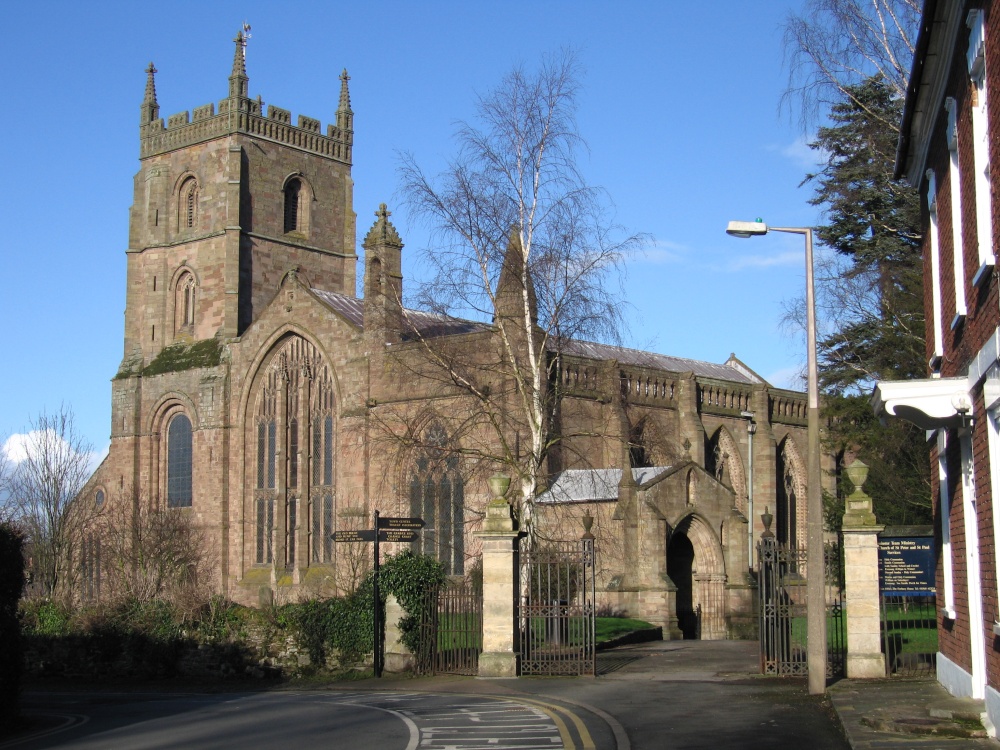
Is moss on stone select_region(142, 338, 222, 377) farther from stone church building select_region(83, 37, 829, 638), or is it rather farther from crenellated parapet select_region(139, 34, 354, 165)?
crenellated parapet select_region(139, 34, 354, 165)

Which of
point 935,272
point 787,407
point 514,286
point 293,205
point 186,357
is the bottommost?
point 935,272

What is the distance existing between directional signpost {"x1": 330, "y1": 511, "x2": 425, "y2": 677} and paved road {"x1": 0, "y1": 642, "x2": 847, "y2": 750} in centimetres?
110

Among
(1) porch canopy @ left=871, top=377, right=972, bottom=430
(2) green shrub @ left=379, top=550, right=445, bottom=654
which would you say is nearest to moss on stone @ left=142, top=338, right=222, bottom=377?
(2) green shrub @ left=379, top=550, right=445, bottom=654

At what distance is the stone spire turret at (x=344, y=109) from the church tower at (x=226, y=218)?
1489 mm

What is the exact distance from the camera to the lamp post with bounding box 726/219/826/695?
53.7 ft

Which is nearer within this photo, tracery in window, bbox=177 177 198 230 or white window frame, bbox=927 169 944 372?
white window frame, bbox=927 169 944 372

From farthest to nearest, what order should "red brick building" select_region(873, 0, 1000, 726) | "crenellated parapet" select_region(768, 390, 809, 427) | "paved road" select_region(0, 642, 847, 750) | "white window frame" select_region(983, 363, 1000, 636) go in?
"crenellated parapet" select_region(768, 390, 809, 427), "paved road" select_region(0, 642, 847, 750), "red brick building" select_region(873, 0, 1000, 726), "white window frame" select_region(983, 363, 1000, 636)

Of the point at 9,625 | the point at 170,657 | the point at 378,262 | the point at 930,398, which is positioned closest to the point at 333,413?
the point at 378,262

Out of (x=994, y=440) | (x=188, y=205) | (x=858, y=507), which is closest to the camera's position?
(x=994, y=440)

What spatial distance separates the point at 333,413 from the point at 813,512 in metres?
28.0

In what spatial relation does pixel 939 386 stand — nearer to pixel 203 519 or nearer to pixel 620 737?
pixel 620 737

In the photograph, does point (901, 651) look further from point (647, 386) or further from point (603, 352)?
point (603, 352)

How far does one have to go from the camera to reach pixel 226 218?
51.2m

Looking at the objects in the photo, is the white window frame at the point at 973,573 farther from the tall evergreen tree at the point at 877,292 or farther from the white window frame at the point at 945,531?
the tall evergreen tree at the point at 877,292
